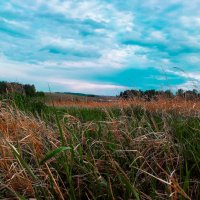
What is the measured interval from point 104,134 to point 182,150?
1.07m

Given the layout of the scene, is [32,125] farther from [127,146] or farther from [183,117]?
[183,117]

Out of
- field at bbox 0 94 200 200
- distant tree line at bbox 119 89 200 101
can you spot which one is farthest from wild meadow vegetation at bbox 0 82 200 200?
distant tree line at bbox 119 89 200 101

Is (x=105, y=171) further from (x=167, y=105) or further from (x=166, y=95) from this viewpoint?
(x=166, y=95)

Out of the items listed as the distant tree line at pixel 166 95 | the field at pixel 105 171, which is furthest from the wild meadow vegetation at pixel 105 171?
the distant tree line at pixel 166 95

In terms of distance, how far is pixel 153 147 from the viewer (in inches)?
153

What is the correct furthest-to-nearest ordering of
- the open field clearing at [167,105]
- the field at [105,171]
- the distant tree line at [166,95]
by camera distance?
the distant tree line at [166,95] → the open field clearing at [167,105] → the field at [105,171]

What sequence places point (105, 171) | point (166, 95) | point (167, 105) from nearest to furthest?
point (105, 171) < point (167, 105) < point (166, 95)

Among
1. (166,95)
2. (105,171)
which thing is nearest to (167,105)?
(166,95)

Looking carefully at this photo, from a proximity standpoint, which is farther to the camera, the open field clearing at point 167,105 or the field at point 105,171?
the open field clearing at point 167,105

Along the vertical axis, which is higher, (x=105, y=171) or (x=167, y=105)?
(x=167, y=105)

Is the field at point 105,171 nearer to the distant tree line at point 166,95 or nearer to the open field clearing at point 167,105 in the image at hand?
the open field clearing at point 167,105

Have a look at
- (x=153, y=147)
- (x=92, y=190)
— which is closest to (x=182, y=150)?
(x=153, y=147)

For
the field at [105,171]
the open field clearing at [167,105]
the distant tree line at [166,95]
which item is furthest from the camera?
the distant tree line at [166,95]

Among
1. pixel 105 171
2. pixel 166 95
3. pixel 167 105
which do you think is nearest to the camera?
pixel 105 171
